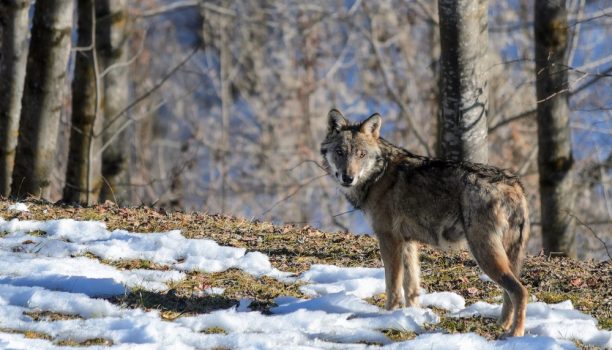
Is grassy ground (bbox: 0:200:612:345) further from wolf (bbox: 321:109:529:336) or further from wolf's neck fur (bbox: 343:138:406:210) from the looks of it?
wolf's neck fur (bbox: 343:138:406:210)

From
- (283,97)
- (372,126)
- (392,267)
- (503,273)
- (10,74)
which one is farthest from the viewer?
(283,97)

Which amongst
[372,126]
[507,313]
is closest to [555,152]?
[372,126]

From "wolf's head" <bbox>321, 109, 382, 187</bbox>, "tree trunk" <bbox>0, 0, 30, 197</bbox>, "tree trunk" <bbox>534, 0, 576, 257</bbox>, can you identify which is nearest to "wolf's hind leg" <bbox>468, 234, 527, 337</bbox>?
"wolf's head" <bbox>321, 109, 382, 187</bbox>

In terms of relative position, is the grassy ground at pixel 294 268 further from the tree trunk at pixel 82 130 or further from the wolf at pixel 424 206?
the tree trunk at pixel 82 130

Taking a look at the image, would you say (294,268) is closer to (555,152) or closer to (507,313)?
(507,313)

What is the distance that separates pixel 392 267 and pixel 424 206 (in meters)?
0.63

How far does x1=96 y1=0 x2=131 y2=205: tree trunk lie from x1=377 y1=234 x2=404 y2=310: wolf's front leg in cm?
879

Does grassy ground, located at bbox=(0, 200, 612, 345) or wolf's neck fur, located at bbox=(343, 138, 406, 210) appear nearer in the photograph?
grassy ground, located at bbox=(0, 200, 612, 345)

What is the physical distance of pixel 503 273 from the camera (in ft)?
23.6

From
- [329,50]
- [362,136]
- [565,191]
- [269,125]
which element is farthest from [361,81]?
[362,136]

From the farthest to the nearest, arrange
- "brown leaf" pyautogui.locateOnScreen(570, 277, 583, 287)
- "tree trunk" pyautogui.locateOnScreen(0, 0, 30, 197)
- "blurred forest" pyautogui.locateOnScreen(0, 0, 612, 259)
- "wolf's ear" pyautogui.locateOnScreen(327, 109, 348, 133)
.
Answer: "blurred forest" pyautogui.locateOnScreen(0, 0, 612, 259) → "tree trunk" pyautogui.locateOnScreen(0, 0, 30, 197) → "wolf's ear" pyautogui.locateOnScreen(327, 109, 348, 133) → "brown leaf" pyautogui.locateOnScreen(570, 277, 583, 287)

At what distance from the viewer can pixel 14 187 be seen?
12719 millimetres

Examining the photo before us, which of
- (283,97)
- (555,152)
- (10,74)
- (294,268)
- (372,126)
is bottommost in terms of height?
(294,268)

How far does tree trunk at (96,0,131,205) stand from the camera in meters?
16.4
